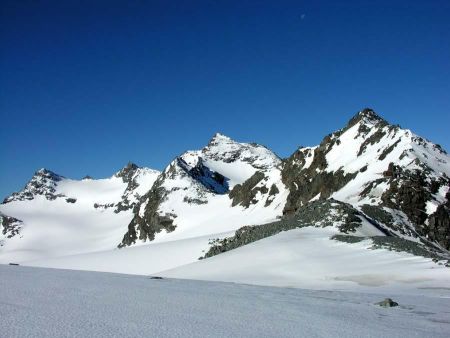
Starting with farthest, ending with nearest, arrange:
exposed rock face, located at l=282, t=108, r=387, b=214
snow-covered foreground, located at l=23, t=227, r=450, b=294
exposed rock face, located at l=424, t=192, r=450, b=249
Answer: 1. exposed rock face, located at l=282, t=108, r=387, b=214
2. exposed rock face, located at l=424, t=192, r=450, b=249
3. snow-covered foreground, located at l=23, t=227, r=450, b=294

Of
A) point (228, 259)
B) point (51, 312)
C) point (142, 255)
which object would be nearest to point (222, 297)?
point (51, 312)

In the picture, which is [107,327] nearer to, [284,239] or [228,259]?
[228,259]

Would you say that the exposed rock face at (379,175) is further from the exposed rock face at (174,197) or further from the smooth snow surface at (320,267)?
the exposed rock face at (174,197)

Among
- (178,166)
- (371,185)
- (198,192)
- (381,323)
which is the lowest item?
(381,323)

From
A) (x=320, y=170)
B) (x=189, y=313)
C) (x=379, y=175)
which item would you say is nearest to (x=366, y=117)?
(x=320, y=170)

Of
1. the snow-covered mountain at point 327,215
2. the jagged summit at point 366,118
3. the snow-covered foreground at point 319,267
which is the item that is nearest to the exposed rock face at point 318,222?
the snow-covered mountain at point 327,215

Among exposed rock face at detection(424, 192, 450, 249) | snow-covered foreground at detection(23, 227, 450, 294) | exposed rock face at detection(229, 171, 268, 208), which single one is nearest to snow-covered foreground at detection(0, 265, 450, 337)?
snow-covered foreground at detection(23, 227, 450, 294)

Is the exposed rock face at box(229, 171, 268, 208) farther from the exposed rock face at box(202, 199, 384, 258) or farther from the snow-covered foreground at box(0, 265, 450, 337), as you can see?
the snow-covered foreground at box(0, 265, 450, 337)

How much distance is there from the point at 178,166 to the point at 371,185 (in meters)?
98.1

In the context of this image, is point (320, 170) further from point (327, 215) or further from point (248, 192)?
point (327, 215)

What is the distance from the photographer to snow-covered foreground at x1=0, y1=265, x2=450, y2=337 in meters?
5.36

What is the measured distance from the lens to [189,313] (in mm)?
6465

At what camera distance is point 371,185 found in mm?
45188

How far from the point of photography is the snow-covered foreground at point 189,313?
536 cm
